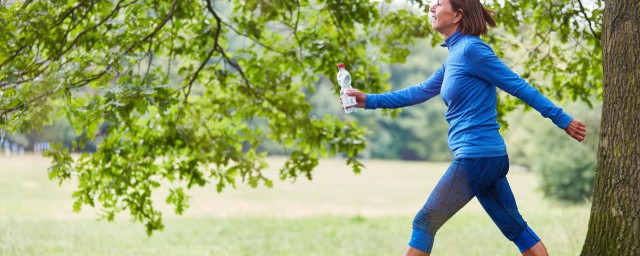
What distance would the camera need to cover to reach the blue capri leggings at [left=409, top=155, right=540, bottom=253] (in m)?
3.55

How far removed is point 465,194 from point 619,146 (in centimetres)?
104

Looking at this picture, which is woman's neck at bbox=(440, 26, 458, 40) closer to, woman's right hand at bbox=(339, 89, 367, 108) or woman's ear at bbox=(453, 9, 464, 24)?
woman's ear at bbox=(453, 9, 464, 24)

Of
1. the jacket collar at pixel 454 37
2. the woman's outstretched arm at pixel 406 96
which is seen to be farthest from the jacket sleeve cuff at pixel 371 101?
the jacket collar at pixel 454 37

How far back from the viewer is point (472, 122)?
139 inches

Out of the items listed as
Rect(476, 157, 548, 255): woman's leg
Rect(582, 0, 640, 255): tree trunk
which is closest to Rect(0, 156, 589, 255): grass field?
Rect(582, 0, 640, 255): tree trunk

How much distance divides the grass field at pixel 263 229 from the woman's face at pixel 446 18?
6.05m

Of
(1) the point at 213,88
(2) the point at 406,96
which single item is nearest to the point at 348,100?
(2) the point at 406,96

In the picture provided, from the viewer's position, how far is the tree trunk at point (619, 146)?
407 cm

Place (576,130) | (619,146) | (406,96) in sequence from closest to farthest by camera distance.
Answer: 1. (576,130)
2. (406,96)
3. (619,146)


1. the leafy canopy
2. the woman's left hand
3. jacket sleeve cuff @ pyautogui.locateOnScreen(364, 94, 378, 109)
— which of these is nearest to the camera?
the woman's left hand

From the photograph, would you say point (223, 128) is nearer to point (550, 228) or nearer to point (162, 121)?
point (162, 121)

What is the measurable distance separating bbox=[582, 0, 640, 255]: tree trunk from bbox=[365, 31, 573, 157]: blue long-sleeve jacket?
796mm

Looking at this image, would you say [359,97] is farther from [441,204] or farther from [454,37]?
[441,204]

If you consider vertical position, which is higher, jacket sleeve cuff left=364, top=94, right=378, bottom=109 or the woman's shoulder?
the woman's shoulder
